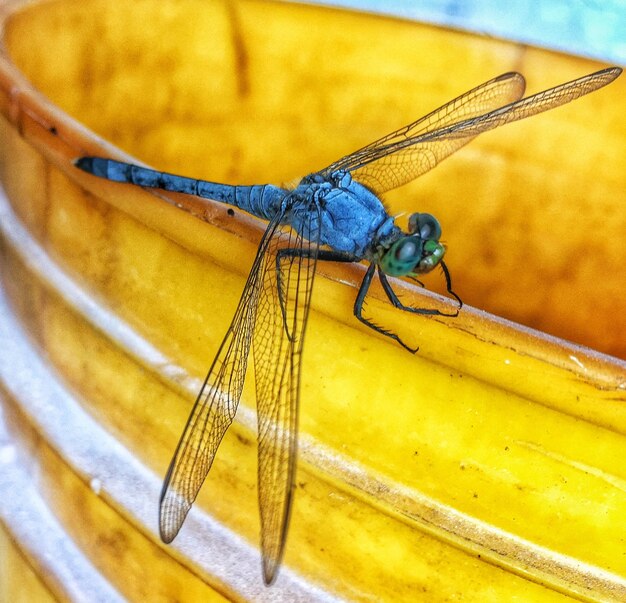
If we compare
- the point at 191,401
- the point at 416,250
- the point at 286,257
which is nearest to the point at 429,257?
the point at 416,250

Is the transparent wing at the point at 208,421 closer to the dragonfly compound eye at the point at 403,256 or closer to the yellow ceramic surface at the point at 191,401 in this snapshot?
the yellow ceramic surface at the point at 191,401

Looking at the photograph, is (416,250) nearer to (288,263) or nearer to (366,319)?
(288,263)

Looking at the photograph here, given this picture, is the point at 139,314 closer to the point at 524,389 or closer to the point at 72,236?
the point at 72,236

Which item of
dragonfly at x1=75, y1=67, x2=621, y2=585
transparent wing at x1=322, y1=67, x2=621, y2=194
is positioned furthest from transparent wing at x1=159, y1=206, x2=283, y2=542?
transparent wing at x1=322, y1=67, x2=621, y2=194

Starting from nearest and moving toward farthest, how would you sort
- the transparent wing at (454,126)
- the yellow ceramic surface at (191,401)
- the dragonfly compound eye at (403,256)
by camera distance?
the yellow ceramic surface at (191,401)
the dragonfly compound eye at (403,256)
the transparent wing at (454,126)

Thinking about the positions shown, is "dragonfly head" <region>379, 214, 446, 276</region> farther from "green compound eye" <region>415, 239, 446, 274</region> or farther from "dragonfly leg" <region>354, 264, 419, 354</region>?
"dragonfly leg" <region>354, 264, 419, 354</region>

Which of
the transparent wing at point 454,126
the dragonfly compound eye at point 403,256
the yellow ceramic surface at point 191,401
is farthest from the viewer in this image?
the transparent wing at point 454,126

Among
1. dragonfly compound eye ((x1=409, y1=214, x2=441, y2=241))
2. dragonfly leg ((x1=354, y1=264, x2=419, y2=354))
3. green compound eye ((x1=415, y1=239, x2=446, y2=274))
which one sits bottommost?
green compound eye ((x1=415, y1=239, x2=446, y2=274))

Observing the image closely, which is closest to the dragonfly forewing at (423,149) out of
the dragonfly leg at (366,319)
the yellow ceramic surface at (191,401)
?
the yellow ceramic surface at (191,401)
